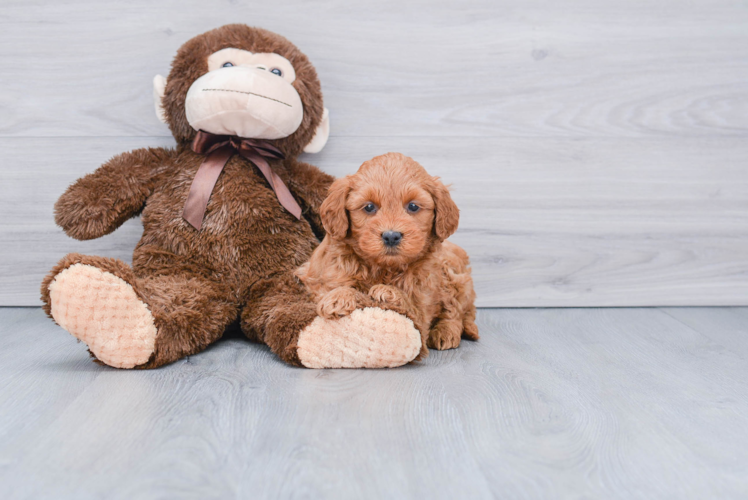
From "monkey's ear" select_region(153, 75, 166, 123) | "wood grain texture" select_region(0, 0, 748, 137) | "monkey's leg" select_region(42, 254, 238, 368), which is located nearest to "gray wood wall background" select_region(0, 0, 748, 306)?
"wood grain texture" select_region(0, 0, 748, 137)

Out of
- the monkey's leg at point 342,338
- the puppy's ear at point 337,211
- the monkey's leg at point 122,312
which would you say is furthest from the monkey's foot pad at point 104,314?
the puppy's ear at point 337,211

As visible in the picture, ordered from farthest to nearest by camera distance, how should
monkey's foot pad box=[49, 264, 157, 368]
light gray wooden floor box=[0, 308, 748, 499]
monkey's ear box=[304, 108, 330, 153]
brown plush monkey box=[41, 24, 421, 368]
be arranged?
monkey's ear box=[304, 108, 330, 153], brown plush monkey box=[41, 24, 421, 368], monkey's foot pad box=[49, 264, 157, 368], light gray wooden floor box=[0, 308, 748, 499]

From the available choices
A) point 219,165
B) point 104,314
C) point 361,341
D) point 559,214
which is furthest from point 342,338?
point 559,214

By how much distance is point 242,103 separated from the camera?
51.8 inches

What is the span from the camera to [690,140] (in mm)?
1754

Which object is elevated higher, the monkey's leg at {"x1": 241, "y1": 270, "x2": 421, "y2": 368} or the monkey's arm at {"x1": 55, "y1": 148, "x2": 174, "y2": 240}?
the monkey's arm at {"x1": 55, "y1": 148, "x2": 174, "y2": 240}

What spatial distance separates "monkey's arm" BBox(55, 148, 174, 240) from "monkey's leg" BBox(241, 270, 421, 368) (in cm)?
49

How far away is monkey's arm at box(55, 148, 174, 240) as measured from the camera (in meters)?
1.33

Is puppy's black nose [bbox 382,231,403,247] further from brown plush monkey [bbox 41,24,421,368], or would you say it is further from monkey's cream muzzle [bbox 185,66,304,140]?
monkey's cream muzzle [bbox 185,66,304,140]

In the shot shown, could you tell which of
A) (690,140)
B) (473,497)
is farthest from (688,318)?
(473,497)

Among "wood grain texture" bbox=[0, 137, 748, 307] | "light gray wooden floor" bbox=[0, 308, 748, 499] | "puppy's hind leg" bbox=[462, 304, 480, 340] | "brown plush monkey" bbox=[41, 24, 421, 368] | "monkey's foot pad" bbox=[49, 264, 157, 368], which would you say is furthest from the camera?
"wood grain texture" bbox=[0, 137, 748, 307]

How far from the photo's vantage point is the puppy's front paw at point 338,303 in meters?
1.10

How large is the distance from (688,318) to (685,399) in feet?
2.47

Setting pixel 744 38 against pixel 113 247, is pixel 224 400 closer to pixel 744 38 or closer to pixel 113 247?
pixel 113 247
